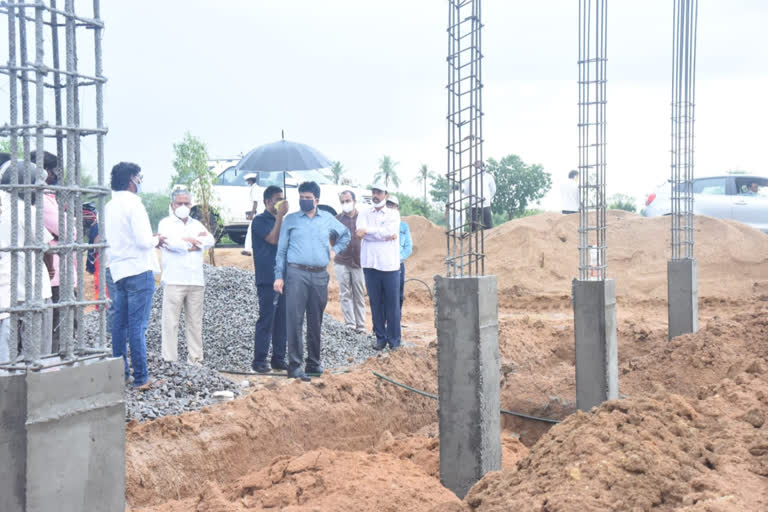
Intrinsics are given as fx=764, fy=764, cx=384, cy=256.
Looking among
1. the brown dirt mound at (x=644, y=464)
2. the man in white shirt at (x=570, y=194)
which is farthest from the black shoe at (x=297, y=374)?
the man in white shirt at (x=570, y=194)

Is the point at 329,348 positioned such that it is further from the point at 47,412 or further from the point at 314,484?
the point at 47,412

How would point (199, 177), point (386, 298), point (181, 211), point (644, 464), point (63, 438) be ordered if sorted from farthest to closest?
point (199, 177) → point (386, 298) → point (181, 211) → point (644, 464) → point (63, 438)

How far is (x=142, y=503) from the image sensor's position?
493cm

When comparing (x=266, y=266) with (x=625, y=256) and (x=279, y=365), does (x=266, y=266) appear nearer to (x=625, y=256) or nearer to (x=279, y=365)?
(x=279, y=365)

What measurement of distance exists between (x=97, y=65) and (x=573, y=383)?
205 inches

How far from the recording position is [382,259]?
897 centimetres

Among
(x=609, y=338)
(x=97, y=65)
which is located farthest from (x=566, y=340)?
(x=97, y=65)

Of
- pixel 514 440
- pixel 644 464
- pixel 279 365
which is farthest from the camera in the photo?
pixel 279 365

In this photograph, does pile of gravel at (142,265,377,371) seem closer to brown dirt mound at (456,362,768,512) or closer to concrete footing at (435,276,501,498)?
concrete footing at (435,276,501,498)

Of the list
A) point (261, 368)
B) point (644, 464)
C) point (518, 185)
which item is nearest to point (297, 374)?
point (261, 368)

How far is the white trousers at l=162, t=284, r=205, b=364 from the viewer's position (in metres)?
7.83

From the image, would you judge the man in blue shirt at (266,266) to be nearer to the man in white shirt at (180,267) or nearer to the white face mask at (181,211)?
Answer: the man in white shirt at (180,267)

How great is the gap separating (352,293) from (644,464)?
7551mm

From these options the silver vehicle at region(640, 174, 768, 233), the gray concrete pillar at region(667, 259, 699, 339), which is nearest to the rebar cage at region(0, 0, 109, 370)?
the gray concrete pillar at region(667, 259, 699, 339)
